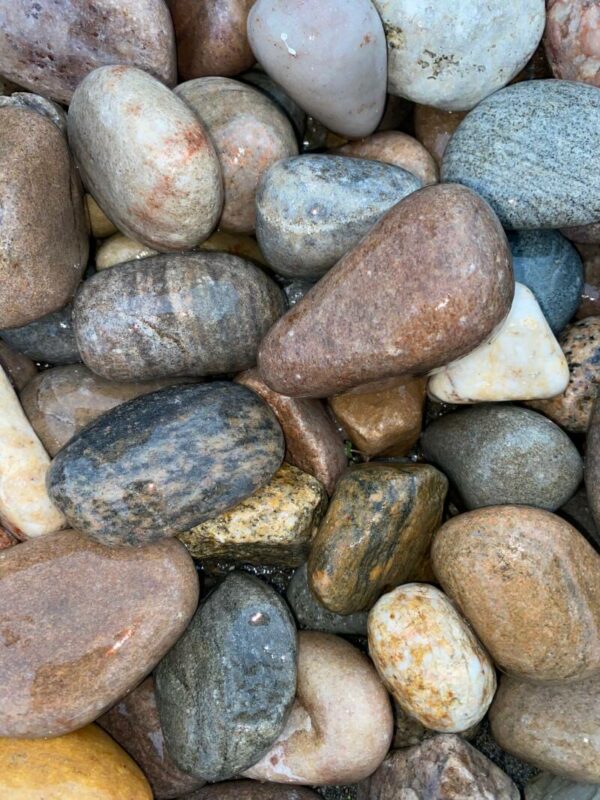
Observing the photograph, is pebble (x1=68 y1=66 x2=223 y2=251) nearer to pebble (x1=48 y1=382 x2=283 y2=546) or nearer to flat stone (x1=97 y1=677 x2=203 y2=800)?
pebble (x1=48 y1=382 x2=283 y2=546)

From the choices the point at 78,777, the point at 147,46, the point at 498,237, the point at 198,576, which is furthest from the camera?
the point at 198,576

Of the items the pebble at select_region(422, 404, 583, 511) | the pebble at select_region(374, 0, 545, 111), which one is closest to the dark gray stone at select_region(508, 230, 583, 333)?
the pebble at select_region(422, 404, 583, 511)

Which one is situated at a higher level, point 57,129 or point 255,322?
point 57,129

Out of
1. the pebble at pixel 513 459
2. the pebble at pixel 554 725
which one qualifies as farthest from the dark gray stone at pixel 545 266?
the pebble at pixel 554 725

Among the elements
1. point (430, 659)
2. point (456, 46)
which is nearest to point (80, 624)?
point (430, 659)

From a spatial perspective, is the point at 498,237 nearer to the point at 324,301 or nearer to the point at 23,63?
the point at 324,301

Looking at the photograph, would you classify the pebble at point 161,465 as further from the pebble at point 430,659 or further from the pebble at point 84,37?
the pebble at point 84,37

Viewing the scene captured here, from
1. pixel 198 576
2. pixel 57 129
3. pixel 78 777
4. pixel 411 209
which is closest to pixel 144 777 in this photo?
pixel 78 777
